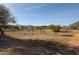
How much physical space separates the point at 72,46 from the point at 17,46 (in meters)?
0.46

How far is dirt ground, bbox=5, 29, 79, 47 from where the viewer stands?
4.26 feet

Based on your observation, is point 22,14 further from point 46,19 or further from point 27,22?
point 46,19

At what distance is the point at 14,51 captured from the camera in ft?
4.27

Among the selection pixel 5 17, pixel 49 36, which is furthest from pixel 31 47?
pixel 5 17

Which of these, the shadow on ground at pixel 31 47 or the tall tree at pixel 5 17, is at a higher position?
the tall tree at pixel 5 17

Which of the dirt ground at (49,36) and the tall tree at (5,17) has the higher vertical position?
the tall tree at (5,17)

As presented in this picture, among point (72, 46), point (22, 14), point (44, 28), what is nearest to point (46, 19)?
point (44, 28)

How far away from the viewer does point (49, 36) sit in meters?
1.31

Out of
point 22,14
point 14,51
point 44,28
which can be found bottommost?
point 14,51

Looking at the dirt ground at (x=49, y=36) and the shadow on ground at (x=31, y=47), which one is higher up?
the dirt ground at (x=49, y=36)

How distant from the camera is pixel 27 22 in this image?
1312 millimetres

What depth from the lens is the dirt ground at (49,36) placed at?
1.30 meters

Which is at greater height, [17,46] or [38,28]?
[38,28]

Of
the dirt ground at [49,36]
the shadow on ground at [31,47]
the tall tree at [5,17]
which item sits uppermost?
the tall tree at [5,17]
